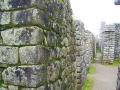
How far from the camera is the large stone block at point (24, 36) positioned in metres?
2.62

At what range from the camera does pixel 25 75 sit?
2.62 meters

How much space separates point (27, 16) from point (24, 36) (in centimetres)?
22

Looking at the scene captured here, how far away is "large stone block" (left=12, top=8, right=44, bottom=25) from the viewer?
8.66ft

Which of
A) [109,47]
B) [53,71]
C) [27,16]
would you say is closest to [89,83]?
[109,47]

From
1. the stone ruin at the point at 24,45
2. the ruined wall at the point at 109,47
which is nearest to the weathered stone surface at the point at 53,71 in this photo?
the stone ruin at the point at 24,45

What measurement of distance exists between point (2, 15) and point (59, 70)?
49.4 inches

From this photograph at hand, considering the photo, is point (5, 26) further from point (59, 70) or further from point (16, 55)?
point (59, 70)

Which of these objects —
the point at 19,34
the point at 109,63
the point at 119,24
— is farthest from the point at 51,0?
the point at 119,24

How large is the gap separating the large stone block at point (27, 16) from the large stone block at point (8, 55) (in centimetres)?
31

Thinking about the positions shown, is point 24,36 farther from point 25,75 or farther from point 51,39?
point 51,39

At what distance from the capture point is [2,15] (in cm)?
275

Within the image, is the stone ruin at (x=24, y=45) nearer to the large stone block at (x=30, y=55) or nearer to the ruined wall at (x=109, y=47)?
the large stone block at (x=30, y=55)

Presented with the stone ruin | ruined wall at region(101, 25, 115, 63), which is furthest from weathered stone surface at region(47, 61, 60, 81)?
ruined wall at region(101, 25, 115, 63)

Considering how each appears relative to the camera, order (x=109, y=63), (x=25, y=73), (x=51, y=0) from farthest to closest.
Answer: (x=109, y=63) < (x=51, y=0) < (x=25, y=73)
